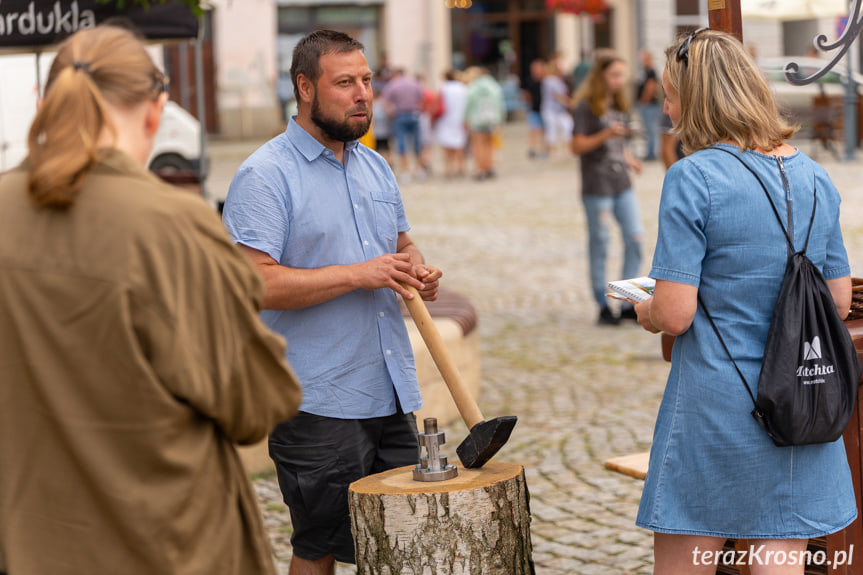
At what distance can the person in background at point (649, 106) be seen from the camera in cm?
2067

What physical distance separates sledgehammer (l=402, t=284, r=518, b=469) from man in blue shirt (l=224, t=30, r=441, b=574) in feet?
0.26

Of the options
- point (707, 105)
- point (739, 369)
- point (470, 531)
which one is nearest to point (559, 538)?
point (470, 531)

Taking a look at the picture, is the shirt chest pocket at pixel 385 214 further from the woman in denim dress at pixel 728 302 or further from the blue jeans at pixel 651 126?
the blue jeans at pixel 651 126

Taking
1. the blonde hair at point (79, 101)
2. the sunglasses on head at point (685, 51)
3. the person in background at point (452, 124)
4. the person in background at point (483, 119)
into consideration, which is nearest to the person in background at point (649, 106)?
the person in background at point (483, 119)

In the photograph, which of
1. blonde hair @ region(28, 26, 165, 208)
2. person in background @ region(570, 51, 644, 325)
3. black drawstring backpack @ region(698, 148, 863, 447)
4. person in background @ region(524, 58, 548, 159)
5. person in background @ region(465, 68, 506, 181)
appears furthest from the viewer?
person in background @ region(524, 58, 548, 159)

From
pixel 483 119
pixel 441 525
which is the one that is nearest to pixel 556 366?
pixel 441 525

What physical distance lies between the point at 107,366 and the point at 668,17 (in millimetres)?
34364

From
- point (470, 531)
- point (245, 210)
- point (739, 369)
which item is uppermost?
point (245, 210)

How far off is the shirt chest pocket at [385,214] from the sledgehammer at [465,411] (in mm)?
222

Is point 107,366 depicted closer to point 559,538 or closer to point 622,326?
point 559,538

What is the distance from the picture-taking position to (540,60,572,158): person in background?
22.2 metres

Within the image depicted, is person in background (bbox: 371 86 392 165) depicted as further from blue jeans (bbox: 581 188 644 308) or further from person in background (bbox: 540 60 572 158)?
blue jeans (bbox: 581 188 644 308)

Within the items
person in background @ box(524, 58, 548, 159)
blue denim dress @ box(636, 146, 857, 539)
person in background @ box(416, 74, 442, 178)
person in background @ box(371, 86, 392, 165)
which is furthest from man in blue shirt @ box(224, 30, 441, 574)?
person in background @ box(524, 58, 548, 159)

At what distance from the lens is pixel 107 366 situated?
76.9 inches
